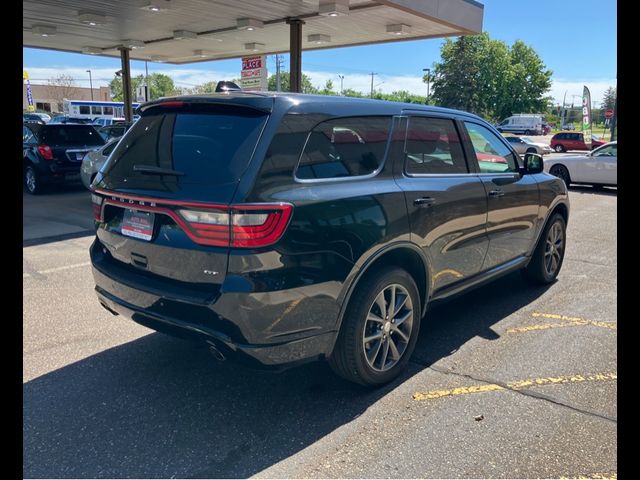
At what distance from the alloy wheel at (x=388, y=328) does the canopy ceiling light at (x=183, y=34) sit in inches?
598

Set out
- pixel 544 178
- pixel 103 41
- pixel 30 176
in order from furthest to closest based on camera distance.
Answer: pixel 103 41
pixel 30 176
pixel 544 178

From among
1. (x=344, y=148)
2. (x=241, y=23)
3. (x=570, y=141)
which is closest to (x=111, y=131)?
(x=241, y=23)

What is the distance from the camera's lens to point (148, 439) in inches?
115

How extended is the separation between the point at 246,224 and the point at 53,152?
36.6 ft

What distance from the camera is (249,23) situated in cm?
1481

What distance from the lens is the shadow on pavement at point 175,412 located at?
2744 millimetres

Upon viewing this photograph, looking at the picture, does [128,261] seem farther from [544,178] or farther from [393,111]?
[544,178]

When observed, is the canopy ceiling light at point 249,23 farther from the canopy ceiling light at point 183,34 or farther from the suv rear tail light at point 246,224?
the suv rear tail light at point 246,224

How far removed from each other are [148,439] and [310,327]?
1088 mm

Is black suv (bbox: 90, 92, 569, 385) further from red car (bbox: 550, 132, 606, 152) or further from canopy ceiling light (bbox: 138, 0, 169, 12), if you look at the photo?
red car (bbox: 550, 132, 606, 152)

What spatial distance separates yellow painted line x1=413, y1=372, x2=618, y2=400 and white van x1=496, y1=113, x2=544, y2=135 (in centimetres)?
6208
